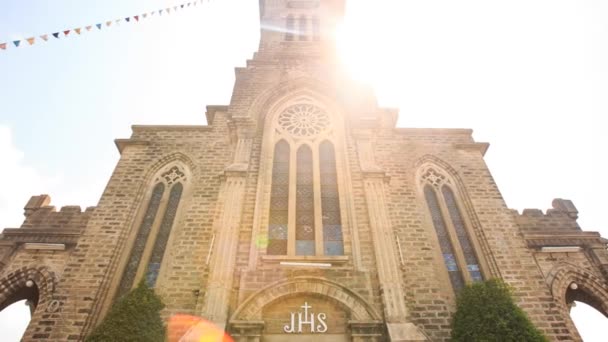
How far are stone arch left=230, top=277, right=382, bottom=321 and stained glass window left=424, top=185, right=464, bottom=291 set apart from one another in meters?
3.19

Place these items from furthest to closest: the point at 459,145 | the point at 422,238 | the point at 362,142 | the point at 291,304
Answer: the point at 459,145 → the point at 362,142 → the point at 422,238 → the point at 291,304

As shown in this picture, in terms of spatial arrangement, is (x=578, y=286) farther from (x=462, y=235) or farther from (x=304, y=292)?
(x=304, y=292)

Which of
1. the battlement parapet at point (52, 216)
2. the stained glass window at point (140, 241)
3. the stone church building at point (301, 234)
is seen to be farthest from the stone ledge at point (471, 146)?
the battlement parapet at point (52, 216)

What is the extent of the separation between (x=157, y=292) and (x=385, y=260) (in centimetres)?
582

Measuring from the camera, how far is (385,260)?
9109 millimetres

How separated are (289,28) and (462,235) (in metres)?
15.1

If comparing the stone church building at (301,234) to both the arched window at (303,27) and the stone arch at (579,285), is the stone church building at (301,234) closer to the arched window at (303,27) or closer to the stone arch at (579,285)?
→ the stone arch at (579,285)

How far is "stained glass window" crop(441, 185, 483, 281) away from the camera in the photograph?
1030 cm

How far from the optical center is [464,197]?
11.8 m

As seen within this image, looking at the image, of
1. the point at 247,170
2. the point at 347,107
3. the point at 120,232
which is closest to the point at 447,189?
the point at 347,107

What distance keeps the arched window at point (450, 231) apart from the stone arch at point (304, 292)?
3.19 m

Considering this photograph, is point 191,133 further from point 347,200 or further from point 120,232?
point 347,200

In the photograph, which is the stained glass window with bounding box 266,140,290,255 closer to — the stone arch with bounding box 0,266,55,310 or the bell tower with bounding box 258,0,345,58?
the stone arch with bounding box 0,266,55,310

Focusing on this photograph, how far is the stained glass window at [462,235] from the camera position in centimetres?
1030
